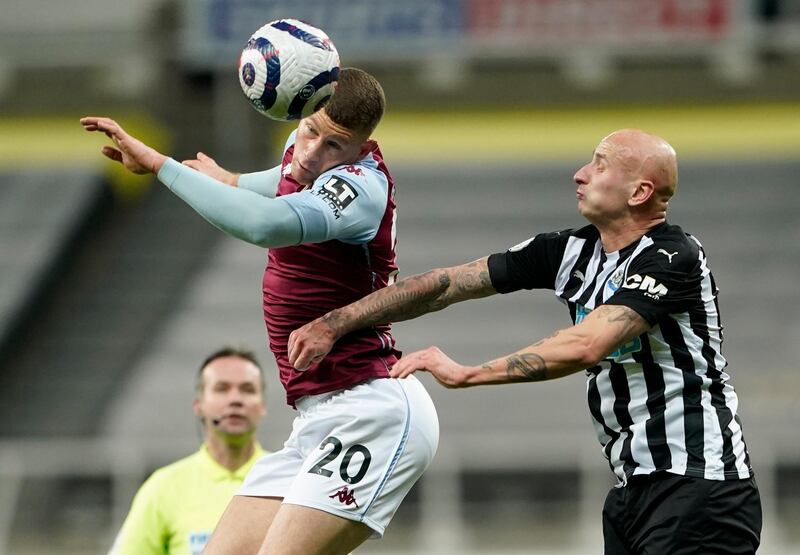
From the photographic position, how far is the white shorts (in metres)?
4.77

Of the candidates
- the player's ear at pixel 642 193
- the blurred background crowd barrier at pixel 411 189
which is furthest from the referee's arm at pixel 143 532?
Answer: the blurred background crowd barrier at pixel 411 189

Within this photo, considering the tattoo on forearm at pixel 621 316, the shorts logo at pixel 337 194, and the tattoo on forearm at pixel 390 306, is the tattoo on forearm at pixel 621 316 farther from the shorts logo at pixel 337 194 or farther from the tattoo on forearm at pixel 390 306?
the shorts logo at pixel 337 194

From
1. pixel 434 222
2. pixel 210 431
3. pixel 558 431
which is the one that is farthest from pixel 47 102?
pixel 210 431

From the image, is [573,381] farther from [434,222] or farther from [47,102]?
[47,102]

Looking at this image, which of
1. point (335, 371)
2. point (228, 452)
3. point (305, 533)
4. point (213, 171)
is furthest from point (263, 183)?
point (228, 452)

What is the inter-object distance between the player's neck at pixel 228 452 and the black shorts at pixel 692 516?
2.07 meters

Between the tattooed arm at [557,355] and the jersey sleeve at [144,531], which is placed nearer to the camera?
the tattooed arm at [557,355]

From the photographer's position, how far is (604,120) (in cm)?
1638

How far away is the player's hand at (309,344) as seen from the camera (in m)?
4.74

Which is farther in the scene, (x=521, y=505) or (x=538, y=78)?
(x=538, y=78)

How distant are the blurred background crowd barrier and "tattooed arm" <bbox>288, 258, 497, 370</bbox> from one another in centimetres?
659

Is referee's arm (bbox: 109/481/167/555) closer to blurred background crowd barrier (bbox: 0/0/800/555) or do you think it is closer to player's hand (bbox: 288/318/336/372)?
player's hand (bbox: 288/318/336/372)

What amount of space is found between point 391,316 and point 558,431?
8.34 meters

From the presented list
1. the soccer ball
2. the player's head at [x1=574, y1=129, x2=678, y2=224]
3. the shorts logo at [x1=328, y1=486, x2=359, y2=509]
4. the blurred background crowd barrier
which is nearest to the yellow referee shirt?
the shorts logo at [x1=328, y1=486, x2=359, y2=509]
